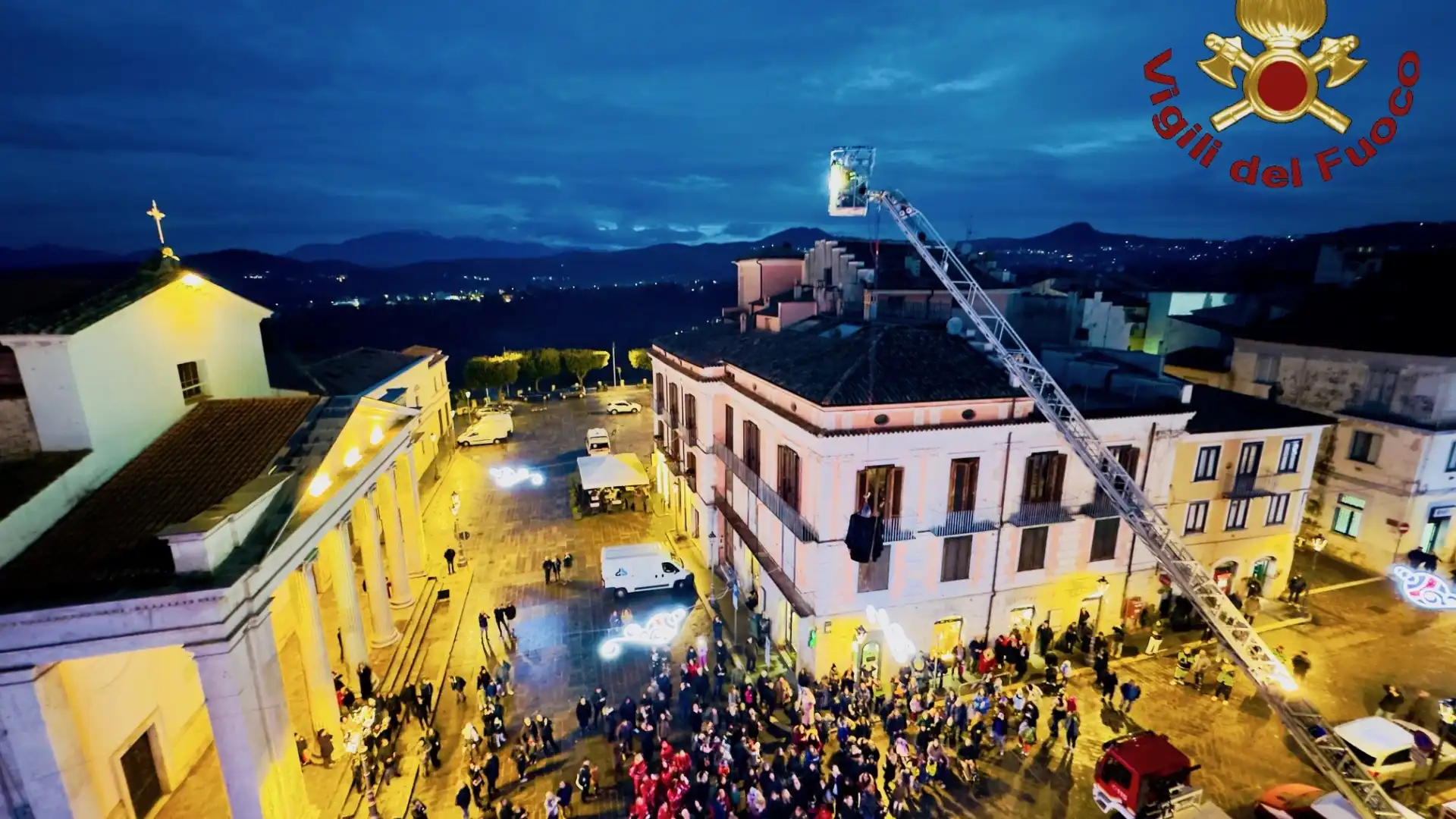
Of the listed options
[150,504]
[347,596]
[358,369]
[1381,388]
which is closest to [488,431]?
[358,369]

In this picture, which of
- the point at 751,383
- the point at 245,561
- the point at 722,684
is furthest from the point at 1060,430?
the point at 245,561

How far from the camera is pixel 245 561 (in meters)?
13.2

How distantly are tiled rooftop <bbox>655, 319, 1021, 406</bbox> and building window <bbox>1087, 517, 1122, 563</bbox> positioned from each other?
6.32 metres

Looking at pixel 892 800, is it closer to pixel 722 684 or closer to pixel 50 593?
pixel 722 684

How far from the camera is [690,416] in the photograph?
30250mm

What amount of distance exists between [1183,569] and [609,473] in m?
26.0

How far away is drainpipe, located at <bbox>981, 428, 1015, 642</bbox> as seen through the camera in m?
20.0

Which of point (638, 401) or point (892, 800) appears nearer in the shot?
point (892, 800)

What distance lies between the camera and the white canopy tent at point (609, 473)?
34344 millimetres

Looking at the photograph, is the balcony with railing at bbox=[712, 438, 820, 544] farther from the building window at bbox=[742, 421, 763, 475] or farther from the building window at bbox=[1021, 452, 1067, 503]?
the building window at bbox=[1021, 452, 1067, 503]

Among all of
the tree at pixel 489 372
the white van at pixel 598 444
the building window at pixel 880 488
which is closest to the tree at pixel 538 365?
the tree at pixel 489 372

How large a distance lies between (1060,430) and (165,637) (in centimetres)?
2117

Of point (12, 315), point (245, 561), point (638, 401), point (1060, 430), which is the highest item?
point (12, 315)

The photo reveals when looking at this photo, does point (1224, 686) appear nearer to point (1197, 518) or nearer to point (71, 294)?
point (1197, 518)
